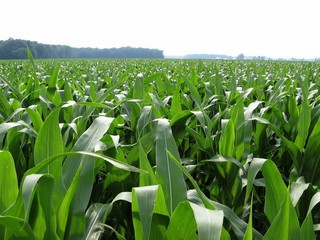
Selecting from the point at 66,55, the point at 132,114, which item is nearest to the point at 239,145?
the point at 132,114

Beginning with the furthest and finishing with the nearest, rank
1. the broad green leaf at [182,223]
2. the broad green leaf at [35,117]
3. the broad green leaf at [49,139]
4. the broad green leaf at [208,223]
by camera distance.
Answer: the broad green leaf at [35,117] < the broad green leaf at [49,139] < the broad green leaf at [182,223] < the broad green leaf at [208,223]

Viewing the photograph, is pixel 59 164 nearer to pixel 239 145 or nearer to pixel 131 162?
pixel 131 162

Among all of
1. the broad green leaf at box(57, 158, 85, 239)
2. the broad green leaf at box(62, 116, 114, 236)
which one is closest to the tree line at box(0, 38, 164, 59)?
the broad green leaf at box(62, 116, 114, 236)

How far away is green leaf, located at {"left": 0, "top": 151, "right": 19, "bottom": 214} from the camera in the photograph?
844 millimetres

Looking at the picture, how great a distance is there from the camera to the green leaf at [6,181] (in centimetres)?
84

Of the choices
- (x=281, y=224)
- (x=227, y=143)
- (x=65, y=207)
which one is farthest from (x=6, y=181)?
(x=227, y=143)

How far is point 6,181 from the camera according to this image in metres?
0.85

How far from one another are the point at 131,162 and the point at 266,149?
0.77m

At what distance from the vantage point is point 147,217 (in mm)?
736

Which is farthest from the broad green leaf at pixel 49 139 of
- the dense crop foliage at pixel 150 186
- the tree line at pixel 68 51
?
the tree line at pixel 68 51

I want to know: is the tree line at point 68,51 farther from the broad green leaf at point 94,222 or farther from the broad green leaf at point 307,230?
the broad green leaf at point 307,230

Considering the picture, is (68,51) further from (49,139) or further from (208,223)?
(208,223)

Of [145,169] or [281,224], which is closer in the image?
[281,224]

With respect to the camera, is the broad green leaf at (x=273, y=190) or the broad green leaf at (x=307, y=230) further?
the broad green leaf at (x=273, y=190)
